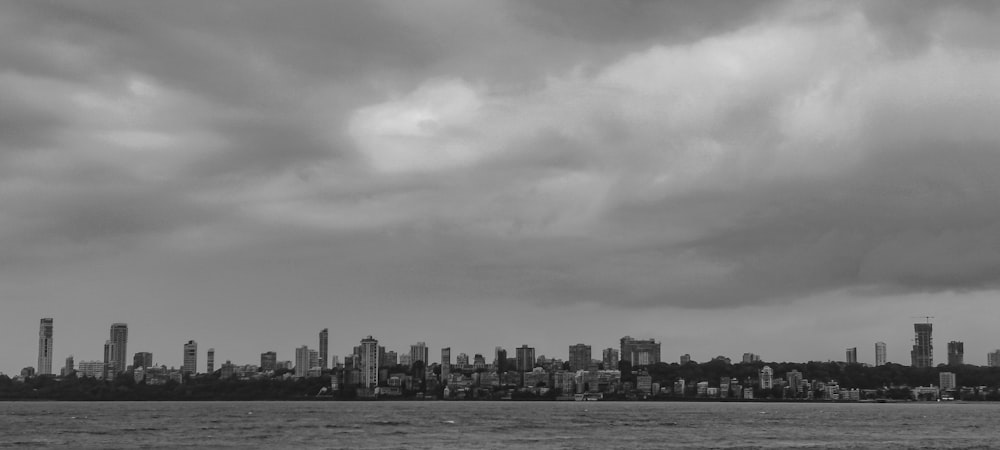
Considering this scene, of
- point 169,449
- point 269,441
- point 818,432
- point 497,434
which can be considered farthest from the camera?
point 818,432

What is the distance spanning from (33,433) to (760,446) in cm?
11275

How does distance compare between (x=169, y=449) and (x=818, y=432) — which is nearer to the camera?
(x=169, y=449)

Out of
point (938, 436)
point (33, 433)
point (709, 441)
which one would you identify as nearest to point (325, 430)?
point (33, 433)

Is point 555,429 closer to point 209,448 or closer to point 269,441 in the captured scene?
point 269,441

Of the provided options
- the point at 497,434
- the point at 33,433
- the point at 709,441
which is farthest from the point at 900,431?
the point at 33,433

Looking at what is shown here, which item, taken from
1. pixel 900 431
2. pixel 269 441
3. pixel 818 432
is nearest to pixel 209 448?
pixel 269 441

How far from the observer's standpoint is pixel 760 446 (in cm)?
14562

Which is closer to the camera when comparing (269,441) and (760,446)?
(760,446)

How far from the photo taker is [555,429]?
19788 centimetres

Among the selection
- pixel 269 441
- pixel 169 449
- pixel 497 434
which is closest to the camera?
pixel 169 449

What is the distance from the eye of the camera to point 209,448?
14138cm

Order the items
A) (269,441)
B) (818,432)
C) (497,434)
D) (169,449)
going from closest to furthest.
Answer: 1. (169,449)
2. (269,441)
3. (497,434)
4. (818,432)

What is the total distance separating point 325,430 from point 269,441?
109 ft

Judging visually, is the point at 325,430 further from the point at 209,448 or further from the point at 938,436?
the point at 938,436
